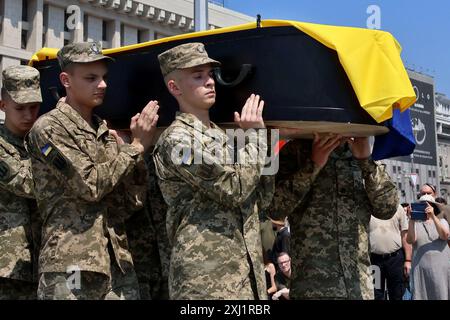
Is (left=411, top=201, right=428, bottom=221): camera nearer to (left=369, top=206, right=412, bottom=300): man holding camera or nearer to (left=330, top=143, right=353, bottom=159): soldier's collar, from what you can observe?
(left=369, top=206, right=412, bottom=300): man holding camera

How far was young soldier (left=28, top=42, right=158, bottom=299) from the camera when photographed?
3193mm

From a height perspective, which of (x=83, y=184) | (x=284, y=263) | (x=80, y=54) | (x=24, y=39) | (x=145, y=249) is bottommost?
(x=284, y=263)

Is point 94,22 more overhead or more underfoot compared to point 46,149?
more overhead

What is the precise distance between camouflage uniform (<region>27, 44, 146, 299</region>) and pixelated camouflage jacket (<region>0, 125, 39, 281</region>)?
41 cm

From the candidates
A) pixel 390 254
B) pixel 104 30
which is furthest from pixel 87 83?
pixel 104 30

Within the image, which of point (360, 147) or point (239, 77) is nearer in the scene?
point (239, 77)

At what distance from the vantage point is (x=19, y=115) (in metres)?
3.95

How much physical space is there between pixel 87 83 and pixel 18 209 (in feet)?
3.16

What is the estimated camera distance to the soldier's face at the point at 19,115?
3.92 meters

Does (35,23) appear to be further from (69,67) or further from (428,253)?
(69,67)

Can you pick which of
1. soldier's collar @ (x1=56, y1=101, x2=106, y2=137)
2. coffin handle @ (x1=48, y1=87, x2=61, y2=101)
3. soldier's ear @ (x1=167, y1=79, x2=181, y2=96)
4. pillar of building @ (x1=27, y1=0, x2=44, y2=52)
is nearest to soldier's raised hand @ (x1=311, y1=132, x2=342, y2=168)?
soldier's ear @ (x1=167, y1=79, x2=181, y2=96)

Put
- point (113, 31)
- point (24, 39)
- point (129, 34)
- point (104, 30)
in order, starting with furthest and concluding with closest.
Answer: point (129, 34) < point (104, 30) < point (113, 31) < point (24, 39)

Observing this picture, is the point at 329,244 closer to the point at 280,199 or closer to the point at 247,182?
the point at 280,199
